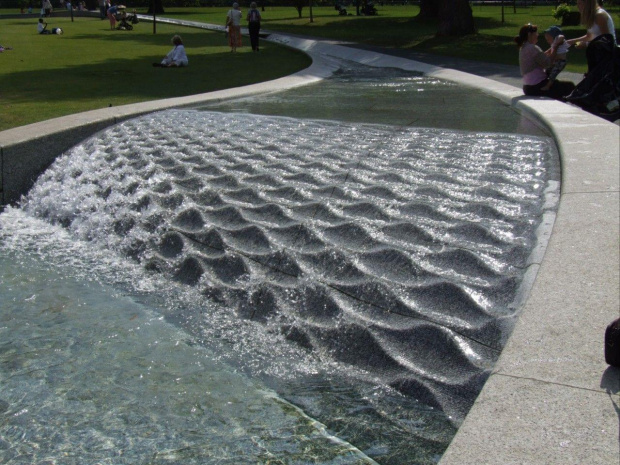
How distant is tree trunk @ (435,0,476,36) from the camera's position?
25.4 meters

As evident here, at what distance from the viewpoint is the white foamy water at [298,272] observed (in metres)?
3.82

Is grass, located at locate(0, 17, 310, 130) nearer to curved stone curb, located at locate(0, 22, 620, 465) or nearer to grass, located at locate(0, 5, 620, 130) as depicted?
grass, located at locate(0, 5, 620, 130)

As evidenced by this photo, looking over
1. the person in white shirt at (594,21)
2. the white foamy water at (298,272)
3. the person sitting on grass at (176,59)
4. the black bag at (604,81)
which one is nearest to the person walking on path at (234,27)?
the person sitting on grass at (176,59)

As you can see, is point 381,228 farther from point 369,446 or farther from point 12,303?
point 12,303

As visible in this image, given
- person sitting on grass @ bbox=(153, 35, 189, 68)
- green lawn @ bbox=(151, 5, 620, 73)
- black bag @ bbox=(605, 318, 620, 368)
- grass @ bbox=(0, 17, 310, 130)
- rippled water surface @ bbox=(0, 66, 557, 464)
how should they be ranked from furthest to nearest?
green lawn @ bbox=(151, 5, 620, 73), person sitting on grass @ bbox=(153, 35, 189, 68), grass @ bbox=(0, 17, 310, 130), rippled water surface @ bbox=(0, 66, 557, 464), black bag @ bbox=(605, 318, 620, 368)

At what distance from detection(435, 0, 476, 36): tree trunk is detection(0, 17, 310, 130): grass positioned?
20.1ft

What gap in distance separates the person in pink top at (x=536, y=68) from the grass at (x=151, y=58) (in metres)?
5.64

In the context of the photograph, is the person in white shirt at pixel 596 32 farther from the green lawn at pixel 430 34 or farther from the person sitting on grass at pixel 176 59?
the person sitting on grass at pixel 176 59

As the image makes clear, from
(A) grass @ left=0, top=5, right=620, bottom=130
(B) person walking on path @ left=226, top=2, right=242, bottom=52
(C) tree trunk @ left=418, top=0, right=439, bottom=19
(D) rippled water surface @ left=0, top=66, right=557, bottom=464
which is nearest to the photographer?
(D) rippled water surface @ left=0, top=66, right=557, bottom=464

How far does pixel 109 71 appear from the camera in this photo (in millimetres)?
16719

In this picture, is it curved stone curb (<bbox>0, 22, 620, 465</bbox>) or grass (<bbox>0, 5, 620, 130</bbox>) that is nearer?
curved stone curb (<bbox>0, 22, 620, 465</bbox>)

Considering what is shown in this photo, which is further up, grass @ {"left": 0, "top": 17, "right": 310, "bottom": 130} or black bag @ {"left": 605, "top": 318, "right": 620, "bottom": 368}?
grass @ {"left": 0, "top": 17, "right": 310, "bottom": 130}

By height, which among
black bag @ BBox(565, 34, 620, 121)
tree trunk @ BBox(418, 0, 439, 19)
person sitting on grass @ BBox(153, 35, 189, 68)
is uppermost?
tree trunk @ BBox(418, 0, 439, 19)

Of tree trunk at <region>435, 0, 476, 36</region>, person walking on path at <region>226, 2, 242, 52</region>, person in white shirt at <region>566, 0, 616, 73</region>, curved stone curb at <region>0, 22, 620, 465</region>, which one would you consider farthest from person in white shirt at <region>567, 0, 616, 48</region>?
tree trunk at <region>435, 0, 476, 36</region>
